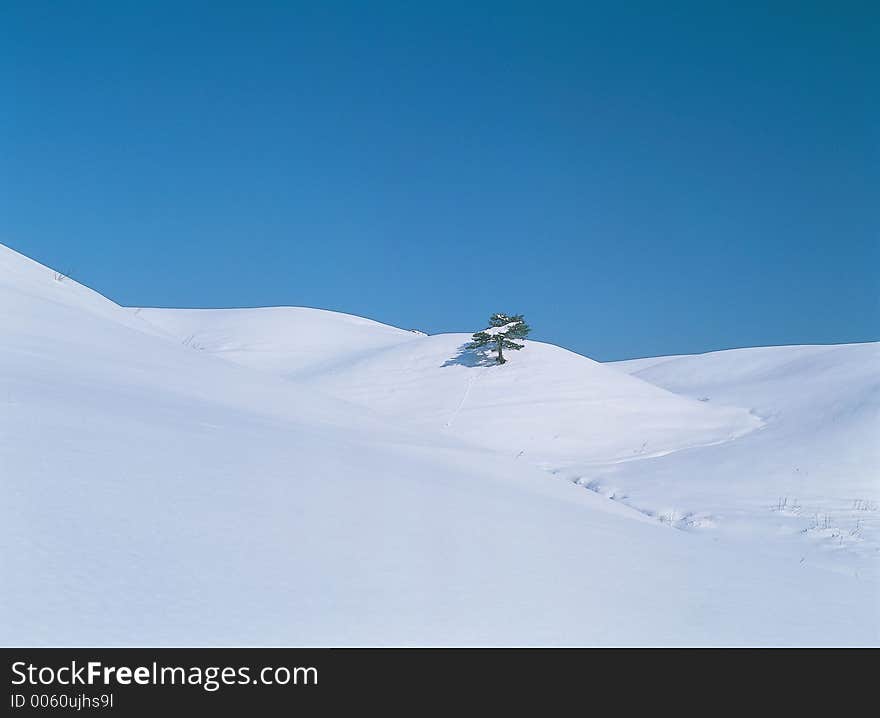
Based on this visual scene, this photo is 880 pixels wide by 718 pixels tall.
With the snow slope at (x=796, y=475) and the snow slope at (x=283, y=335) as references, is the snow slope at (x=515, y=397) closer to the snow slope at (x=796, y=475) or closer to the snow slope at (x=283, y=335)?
the snow slope at (x=283, y=335)

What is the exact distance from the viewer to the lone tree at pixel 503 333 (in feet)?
72.8

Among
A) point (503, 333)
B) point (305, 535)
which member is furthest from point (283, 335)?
point (305, 535)

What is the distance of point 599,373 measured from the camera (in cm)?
2222

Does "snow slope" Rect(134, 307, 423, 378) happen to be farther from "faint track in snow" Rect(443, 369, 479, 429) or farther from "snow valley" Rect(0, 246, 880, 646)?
"snow valley" Rect(0, 246, 880, 646)

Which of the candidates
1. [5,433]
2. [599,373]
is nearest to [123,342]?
[5,433]

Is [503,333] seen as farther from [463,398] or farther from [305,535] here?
[305,535]

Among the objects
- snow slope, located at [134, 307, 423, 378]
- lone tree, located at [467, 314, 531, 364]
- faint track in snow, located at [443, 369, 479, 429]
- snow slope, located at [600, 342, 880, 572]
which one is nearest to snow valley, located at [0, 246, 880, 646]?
snow slope, located at [600, 342, 880, 572]

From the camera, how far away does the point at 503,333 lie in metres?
22.2

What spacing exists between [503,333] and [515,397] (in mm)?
3119

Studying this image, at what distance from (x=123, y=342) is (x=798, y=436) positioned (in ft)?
44.1

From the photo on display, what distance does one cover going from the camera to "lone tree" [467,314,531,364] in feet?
72.8

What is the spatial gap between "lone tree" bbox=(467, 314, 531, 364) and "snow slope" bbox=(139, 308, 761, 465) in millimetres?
446

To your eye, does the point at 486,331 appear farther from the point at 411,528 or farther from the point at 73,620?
the point at 73,620


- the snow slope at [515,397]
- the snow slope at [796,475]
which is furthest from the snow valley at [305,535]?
the snow slope at [515,397]
